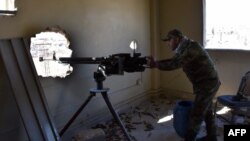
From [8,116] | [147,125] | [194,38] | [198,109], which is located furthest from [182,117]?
[194,38]

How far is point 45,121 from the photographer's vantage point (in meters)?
3.22

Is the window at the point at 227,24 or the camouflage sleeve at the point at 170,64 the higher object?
the window at the point at 227,24

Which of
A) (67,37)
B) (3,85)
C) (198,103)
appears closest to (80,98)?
(67,37)

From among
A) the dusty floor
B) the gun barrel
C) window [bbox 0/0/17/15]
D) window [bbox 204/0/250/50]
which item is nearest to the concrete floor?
the dusty floor

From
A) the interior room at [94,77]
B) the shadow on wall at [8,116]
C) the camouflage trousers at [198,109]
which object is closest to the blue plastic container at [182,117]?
the camouflage trousers at [198,109]

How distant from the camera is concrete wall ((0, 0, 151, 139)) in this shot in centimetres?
343

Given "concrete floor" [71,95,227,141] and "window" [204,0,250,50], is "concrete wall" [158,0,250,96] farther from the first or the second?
"concrete floor" [71,95,227,141]

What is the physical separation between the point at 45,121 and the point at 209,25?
10.2 feet

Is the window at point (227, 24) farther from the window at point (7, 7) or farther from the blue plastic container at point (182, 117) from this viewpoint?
the window at point (7, 7)

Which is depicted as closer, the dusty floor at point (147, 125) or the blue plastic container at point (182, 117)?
the blue plastic container at point (182, 117)

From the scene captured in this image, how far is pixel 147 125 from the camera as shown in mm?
4375

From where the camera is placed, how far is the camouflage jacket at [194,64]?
3243 mm

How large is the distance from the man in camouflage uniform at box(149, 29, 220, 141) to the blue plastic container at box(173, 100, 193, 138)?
144 mm

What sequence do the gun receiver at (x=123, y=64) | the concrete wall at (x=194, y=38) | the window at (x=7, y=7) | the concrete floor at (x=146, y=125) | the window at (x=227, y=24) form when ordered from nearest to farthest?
the window at (x=7, y=7), the gun receiver at (x=123, y=64), the concrete floor at (x=146, y=125), the window at (x=227, y=24), the concrete wall at (x=194, y=38)
